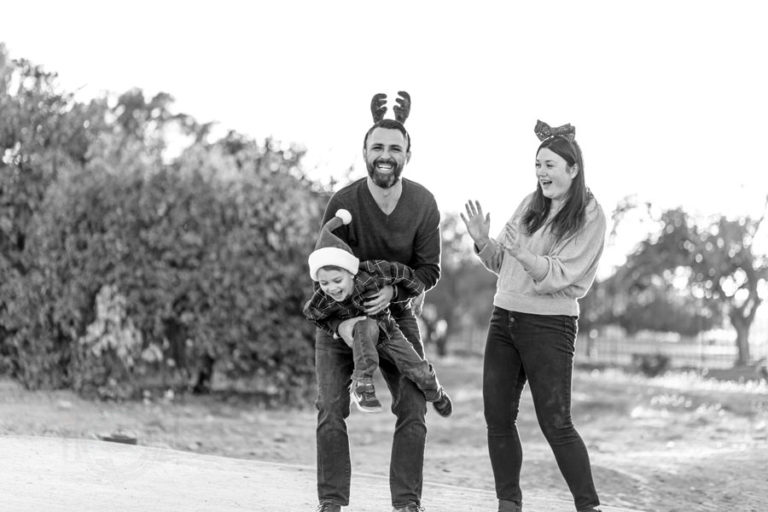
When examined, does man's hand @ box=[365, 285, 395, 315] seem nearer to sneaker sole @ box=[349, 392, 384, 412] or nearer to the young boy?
the young boy

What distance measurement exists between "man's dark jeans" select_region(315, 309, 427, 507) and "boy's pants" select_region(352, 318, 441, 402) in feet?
0.23

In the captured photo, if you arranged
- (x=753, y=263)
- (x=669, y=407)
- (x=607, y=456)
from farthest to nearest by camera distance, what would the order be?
(x=753, y=263) → (x=669, y=407) → (x=607, y=456)

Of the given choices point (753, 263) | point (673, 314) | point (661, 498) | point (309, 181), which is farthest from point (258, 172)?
point (673, 314)

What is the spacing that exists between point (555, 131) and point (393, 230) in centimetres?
96

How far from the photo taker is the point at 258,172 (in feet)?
37.9

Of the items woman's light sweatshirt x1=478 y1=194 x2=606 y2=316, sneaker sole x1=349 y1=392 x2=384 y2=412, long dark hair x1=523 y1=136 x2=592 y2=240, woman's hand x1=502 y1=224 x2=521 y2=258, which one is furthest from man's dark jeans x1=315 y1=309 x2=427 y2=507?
long dark hair x1=523 y1=136 x2=592 y2=240

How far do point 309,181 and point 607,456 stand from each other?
15.3 feet

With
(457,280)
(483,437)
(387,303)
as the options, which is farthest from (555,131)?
(457,280)

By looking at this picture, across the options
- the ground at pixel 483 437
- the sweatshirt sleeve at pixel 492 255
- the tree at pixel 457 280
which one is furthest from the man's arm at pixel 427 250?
the tree at pixel 457 280

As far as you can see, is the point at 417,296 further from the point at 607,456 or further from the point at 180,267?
the point at 180,267

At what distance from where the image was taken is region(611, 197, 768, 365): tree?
26.6 meters

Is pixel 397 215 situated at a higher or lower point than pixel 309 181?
lower

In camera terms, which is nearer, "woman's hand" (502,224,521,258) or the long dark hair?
"woman's hand" (502,224,521,258)

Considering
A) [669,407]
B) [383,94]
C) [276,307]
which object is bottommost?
[669,407]
